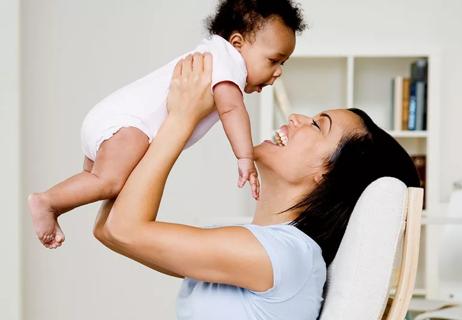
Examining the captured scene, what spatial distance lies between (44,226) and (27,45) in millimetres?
2750

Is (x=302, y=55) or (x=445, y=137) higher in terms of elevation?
(x=302, y=55)

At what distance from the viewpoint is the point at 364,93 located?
168 inches

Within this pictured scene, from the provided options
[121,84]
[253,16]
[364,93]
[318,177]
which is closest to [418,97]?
[364,93]

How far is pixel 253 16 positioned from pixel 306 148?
0.34 metres

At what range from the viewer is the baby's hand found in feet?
4.85

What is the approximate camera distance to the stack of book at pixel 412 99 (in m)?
4.07

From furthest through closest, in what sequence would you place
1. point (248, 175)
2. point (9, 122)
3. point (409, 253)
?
1. point (9, 122)
2. point (248, 175)
3. point (409, 253)

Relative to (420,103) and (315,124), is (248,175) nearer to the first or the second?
(315,124)

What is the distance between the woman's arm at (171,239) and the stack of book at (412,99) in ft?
9.13

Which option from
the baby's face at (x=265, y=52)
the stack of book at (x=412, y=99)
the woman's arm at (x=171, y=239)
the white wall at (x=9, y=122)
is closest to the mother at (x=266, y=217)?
the woman's arm at (x=171, y=239)

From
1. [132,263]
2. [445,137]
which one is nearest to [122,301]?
[132,263]

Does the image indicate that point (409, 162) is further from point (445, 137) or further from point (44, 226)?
point (445, 137)

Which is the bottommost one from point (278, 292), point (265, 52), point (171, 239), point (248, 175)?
point (278, 292)

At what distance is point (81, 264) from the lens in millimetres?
4230
